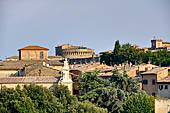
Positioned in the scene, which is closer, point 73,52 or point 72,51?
point 72,51

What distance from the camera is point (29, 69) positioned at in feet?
187

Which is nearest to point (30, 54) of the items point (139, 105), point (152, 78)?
point (152, 78)

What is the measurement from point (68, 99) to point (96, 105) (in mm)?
2904

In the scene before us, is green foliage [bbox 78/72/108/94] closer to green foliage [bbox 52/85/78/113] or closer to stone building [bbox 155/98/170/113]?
green foliage [bbox 52/85/78/113]

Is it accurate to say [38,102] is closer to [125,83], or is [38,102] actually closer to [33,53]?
[125,83]

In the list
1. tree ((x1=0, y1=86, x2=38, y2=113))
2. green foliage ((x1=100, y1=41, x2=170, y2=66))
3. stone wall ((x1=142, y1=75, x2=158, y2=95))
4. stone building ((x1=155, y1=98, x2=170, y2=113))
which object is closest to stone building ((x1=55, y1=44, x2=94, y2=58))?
green foliage ((x1=100, y1=41, x2=170, y2=66))

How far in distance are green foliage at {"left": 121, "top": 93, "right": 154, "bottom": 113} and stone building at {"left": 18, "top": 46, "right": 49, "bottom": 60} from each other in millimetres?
33117

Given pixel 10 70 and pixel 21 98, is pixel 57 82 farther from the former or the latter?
pixel 10 70

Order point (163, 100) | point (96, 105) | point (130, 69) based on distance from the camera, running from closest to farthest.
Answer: point (163, 100) < point (96, 105) < point (130, 69)

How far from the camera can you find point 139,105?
44.2 metres

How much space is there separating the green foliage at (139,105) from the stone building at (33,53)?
33.1 meters

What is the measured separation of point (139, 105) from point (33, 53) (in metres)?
34.4

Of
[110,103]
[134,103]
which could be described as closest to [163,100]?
[134,103]

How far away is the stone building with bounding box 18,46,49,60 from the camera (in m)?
76.2
